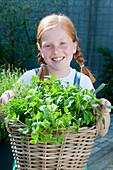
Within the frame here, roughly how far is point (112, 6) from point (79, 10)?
88cm

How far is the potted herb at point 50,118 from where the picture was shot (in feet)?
3.26

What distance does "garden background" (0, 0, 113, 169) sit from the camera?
571cm

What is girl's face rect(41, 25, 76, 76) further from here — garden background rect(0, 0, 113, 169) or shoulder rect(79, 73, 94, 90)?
garden background rect(0, 0, 113, 169)

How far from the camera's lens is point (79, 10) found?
246 inches

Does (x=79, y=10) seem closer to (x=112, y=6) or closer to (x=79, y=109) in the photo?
(x=112, y=6)

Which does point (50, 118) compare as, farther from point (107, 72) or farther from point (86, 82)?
point (107, 72)

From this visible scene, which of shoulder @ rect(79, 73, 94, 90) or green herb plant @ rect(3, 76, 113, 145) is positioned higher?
green herb plant @ rect(3, 76, 113, 145)

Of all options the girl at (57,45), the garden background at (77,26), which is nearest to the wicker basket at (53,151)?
the girl at (57,45)

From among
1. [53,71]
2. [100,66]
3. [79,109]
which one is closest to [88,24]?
[100,66]

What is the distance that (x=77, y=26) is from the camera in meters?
6.32

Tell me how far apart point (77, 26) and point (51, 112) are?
18.4 feet

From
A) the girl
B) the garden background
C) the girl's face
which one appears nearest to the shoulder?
the girl

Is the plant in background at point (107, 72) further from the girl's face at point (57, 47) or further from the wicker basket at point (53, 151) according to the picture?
the wicker basket at point (53, 151)

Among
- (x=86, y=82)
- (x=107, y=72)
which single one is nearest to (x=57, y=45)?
(x=86, y=82)
